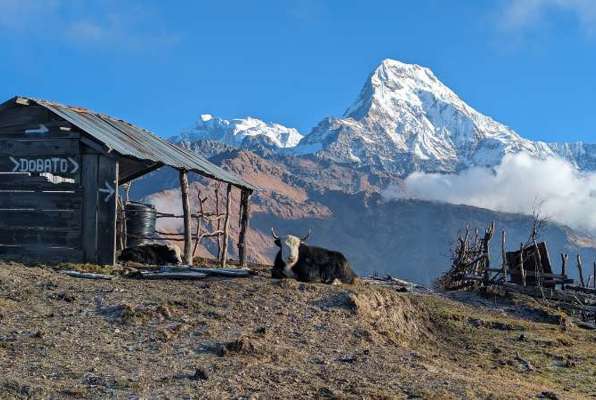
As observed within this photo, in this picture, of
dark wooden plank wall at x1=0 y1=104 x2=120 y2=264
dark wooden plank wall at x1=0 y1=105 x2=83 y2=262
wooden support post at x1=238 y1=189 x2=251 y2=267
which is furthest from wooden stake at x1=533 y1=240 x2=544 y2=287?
dark wooden plank wall at x1=0 y1=105 x2=83 y2=262

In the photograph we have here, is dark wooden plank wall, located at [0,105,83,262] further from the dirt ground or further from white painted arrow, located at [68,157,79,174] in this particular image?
the dirt ground

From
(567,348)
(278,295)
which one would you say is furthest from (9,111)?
(567,348)

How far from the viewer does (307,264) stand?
56.1 ft

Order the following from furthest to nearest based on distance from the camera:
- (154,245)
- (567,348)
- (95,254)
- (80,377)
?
(154,245) → (95,254) → (567,348) → (80,377)

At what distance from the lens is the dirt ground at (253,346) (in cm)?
906

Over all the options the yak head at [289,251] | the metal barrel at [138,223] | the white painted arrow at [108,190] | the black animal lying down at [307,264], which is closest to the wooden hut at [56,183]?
the white painted arrow at [108,190]

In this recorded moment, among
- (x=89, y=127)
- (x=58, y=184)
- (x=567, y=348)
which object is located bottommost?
(x=567, y=348)

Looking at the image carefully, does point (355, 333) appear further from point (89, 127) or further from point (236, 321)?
point (89, 127)

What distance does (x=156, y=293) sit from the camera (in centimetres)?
1354

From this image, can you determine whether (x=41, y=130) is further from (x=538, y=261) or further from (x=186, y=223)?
(x=538, y=261)

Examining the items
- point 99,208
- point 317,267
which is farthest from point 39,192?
point 317,267

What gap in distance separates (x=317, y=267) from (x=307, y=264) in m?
0.25

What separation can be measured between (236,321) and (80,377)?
Result: 3843 millimetres

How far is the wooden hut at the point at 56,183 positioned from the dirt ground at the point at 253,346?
190cm
